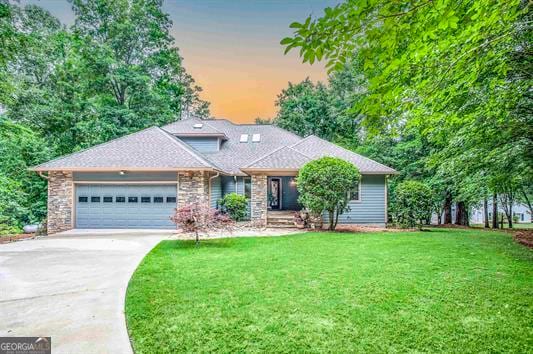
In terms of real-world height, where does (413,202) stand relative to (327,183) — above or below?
below

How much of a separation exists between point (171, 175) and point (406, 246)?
355 inches

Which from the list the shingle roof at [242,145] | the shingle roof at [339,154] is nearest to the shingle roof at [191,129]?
the shingle roof at [242,145]

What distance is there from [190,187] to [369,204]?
8270mm

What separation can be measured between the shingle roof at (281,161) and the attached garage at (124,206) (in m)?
3.68

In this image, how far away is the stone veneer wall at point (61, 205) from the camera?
11.9 metres

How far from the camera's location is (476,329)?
3.27 meters

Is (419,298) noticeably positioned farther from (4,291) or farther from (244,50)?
(244,50)

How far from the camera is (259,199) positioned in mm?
12742

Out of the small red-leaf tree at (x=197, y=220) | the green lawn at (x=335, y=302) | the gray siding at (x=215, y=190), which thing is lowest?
the green lawn at (x=335, y=302)

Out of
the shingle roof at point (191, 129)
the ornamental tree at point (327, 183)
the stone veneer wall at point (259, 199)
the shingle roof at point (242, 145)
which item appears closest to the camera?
the ornamental tree at point (327, 183)

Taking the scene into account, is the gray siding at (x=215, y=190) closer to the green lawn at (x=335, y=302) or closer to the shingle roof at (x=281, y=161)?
the shingle roof at (x=281, y=161)

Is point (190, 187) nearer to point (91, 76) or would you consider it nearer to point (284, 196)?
point (284, 196)

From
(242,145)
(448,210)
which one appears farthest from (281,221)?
(448,210)

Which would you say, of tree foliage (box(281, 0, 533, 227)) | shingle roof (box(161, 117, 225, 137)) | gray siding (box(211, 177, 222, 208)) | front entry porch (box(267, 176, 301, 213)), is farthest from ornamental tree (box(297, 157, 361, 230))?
shingle roof (box(161, 117, 225, 137))
